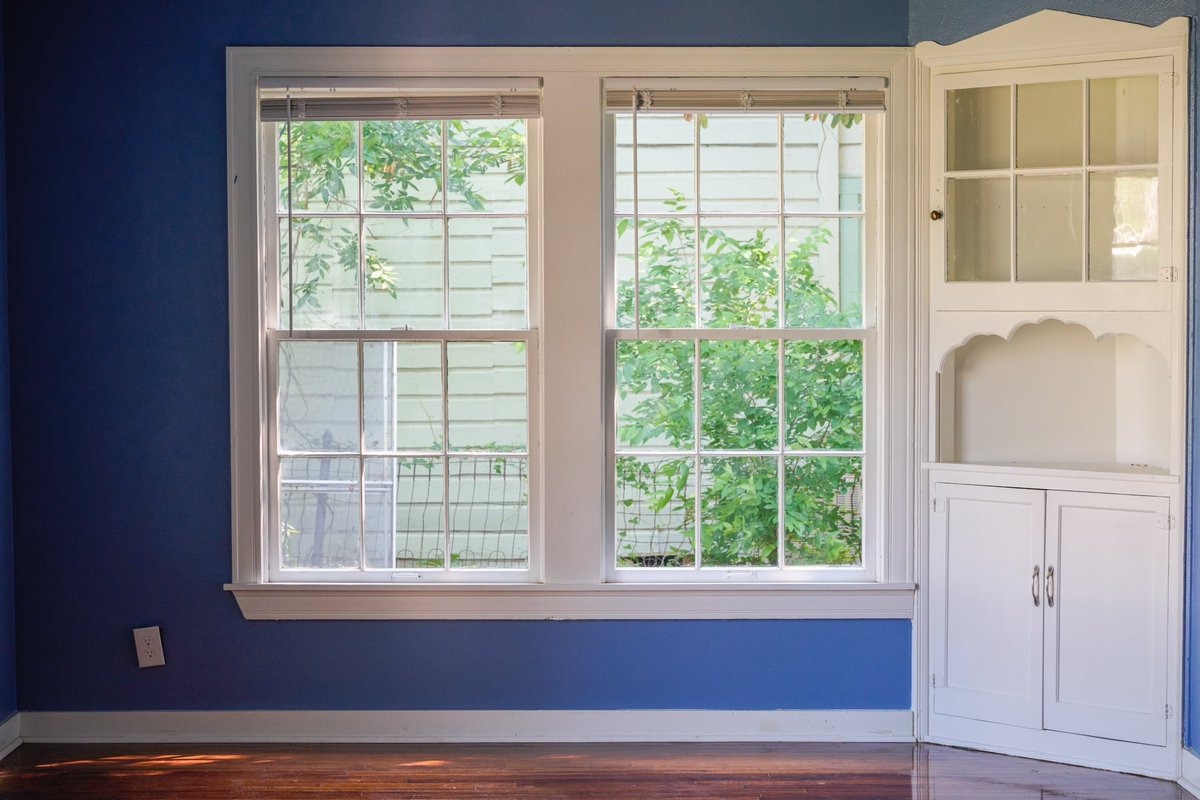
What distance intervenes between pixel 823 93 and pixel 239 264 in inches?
80.7

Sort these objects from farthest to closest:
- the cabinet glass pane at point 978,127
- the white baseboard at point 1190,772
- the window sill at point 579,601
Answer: the window sill at point 579,601 < the cabinet glass pane at point 978,127 < the white baseboard at point 1190,772

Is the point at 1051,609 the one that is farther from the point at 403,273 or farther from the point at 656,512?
the point at 403,273

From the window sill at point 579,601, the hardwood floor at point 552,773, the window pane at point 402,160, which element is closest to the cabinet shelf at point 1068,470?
the window sill at point 579,601

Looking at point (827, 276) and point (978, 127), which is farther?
point (827, 276)

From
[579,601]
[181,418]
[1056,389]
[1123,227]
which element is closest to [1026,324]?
[1056,389]

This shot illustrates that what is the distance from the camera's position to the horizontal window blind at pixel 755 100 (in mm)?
3314

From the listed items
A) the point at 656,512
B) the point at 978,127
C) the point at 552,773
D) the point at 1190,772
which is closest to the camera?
the point at 1190,772

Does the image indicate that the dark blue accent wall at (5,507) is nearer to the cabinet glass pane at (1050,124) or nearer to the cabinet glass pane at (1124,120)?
the cabinet glass pane at (1050,124)

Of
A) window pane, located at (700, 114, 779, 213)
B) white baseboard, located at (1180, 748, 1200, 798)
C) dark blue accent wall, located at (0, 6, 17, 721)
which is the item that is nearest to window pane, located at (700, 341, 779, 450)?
window pane, located at (700, 114, 779, 213)

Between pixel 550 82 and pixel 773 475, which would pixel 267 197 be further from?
pixel 773 475

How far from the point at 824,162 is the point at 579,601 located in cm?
173

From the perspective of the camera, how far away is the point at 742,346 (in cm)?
343

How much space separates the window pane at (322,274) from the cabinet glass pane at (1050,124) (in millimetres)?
2235

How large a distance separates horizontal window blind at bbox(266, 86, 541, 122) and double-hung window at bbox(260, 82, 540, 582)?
17mm
